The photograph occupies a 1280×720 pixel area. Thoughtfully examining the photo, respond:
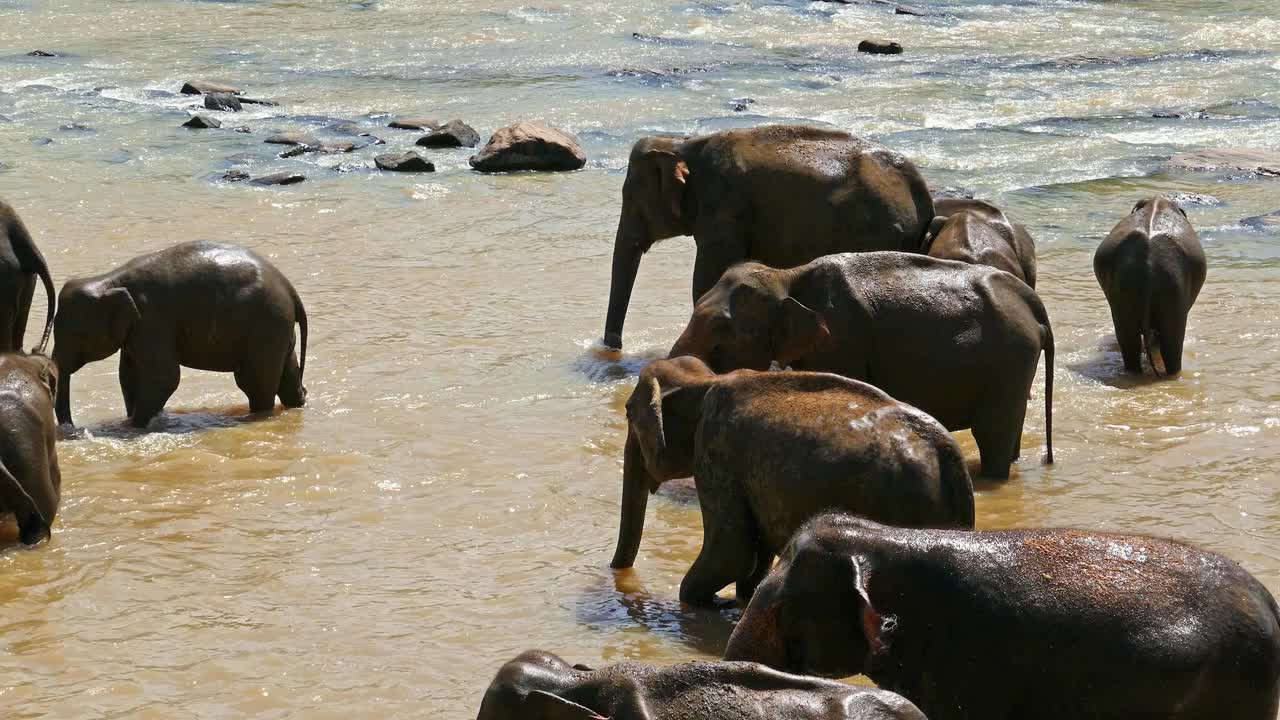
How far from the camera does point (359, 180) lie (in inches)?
669

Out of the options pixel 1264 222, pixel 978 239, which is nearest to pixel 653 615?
pixel 978 239

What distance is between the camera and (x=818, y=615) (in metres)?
4.52

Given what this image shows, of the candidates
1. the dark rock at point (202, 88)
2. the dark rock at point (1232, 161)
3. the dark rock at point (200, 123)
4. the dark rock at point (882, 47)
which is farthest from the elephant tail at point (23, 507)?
the dark rock at point (882, 47)

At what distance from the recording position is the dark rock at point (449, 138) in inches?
746

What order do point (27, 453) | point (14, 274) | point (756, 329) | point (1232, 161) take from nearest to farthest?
1. point (27, 453)
2. point (756, 329)
3. point (14, 274)
4. point (1232, 161)

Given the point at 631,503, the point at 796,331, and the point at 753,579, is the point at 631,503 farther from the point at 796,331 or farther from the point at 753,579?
the point at 796,331

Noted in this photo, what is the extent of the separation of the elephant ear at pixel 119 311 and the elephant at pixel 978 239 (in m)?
3.94

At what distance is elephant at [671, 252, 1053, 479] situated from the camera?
303 inches

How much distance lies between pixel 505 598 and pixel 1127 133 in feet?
50.1

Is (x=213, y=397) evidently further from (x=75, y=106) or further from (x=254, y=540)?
(x=75, y=106)

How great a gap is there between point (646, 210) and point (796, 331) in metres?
3.19

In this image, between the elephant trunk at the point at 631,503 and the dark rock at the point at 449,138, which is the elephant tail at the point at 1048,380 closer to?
the elephant trunk at the point at 631,503

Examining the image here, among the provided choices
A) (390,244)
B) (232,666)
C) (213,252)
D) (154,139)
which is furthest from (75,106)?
(232,666)

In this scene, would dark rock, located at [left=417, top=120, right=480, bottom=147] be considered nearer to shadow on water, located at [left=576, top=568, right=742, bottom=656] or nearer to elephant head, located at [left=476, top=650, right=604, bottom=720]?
shadow on water, located at [left=576, top=568, right=742, bottom=656]
